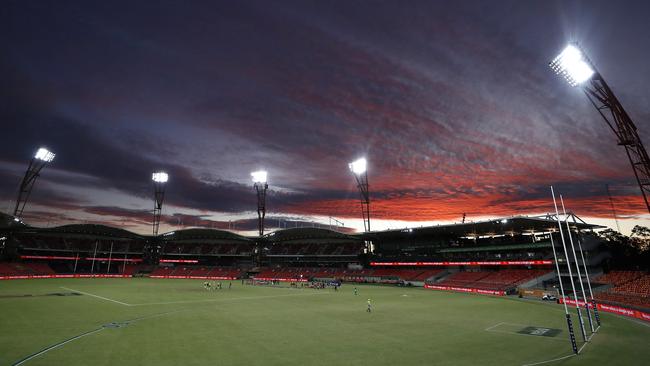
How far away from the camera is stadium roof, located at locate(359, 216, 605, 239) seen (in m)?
62.4

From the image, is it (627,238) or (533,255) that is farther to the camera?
(627,238)

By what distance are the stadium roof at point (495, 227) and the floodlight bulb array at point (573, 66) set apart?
36301mm

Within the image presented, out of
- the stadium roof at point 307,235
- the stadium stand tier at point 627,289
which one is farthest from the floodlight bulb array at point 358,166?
the stadium stand tier at point 627,289

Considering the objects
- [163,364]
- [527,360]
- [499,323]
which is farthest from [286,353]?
[499,323]

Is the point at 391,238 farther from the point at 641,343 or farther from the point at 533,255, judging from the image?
the point at 641,343

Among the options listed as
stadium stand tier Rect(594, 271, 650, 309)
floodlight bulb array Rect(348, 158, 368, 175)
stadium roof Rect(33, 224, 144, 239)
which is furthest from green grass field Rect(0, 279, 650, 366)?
stadium roof Rect(33, 224, 144, 239)

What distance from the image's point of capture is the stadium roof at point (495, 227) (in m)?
62.4

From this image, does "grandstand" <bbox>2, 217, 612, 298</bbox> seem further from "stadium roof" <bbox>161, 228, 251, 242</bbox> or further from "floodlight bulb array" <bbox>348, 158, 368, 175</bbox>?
"floodlight bulb array" <bbox>348, 158, 368, 175</bbox>

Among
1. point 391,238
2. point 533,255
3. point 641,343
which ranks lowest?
point 641,343

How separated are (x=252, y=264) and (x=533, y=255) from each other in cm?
9150

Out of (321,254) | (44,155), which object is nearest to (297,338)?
(321,254)

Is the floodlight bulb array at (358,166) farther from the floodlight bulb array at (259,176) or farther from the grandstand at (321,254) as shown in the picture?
the floodlight bulb array at (259,176)

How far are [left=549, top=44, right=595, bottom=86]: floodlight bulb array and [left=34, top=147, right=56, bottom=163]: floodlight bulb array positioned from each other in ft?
359

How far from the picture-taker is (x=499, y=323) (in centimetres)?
2750
